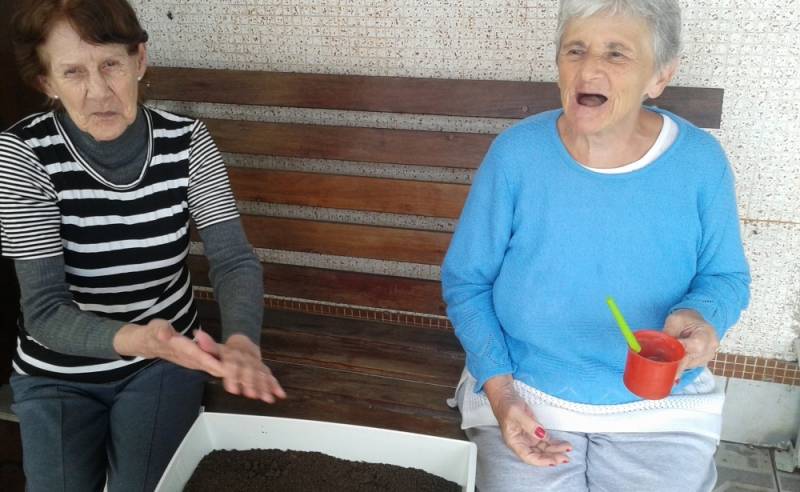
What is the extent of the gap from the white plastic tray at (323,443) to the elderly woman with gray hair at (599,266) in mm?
136

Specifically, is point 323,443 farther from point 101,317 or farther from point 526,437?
point 101,317

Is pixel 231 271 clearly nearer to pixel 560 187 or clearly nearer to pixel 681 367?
pixel 560 187

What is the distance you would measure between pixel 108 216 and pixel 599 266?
1.27 metres

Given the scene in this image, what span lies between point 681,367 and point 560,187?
1.62 feet

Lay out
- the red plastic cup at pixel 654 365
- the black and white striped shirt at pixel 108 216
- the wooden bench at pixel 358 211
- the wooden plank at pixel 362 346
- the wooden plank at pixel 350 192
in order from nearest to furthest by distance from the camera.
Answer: the red plastic cup at pixel 654 365, the black and white striped shirt at pixel 108 216, the wooden bench at pixel 358 211, the wooden plank at pixel 362 346, the wooden plank at pixel 350 192

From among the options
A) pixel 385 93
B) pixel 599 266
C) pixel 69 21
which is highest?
pixel 69 21

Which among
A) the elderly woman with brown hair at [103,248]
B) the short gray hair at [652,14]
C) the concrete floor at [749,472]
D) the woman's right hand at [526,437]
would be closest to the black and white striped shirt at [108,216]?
the elderly woman with brown hair at [103,248]

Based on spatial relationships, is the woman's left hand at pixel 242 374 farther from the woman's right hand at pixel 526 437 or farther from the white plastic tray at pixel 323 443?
the woman's right hand at pixel 526 437

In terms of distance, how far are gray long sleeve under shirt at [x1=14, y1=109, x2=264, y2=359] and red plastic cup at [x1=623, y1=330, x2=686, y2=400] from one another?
0.94 meters

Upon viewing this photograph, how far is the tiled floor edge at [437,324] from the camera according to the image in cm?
262

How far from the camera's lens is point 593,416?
174 centimetres

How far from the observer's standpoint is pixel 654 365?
A: 136 cm

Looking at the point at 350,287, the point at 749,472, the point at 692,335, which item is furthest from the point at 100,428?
the point at 749,472

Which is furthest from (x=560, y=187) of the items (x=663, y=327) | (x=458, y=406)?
(x=458, y=406)
